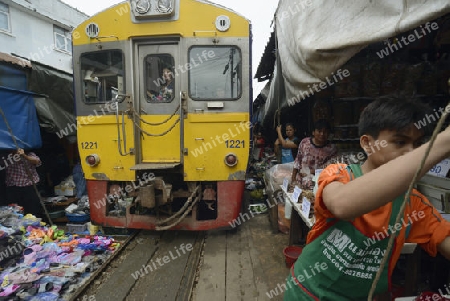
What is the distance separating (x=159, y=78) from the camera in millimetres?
4199

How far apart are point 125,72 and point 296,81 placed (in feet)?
9.11

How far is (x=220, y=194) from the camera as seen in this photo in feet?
13.2

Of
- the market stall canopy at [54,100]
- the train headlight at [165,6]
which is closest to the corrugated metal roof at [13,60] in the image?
the market stall canopy at [54,100]

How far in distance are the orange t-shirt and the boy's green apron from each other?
22 mm

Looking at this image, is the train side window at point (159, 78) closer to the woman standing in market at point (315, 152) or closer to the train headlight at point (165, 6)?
the train headlight at point (165, 6)

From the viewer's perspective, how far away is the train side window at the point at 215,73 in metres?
3.94

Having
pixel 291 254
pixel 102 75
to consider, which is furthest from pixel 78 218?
pixel 291 254

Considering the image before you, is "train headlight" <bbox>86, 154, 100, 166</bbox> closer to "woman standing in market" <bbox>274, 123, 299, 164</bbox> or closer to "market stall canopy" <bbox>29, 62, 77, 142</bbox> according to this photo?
"market stall canopy" <bbox>29, 62, 77, 142</bbox>

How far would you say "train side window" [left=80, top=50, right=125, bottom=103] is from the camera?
4.07 m

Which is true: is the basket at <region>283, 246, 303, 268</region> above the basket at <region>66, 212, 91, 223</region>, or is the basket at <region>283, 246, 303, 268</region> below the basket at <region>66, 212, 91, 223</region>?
above

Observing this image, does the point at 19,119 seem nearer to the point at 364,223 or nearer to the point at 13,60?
the point at 13,60

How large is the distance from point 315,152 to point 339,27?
221cm

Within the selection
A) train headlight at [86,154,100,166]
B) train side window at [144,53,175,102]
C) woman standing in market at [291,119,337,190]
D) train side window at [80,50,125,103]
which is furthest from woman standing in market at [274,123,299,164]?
train headlight at [86,154,100,166]

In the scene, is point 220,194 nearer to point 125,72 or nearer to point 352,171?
point 125,72
